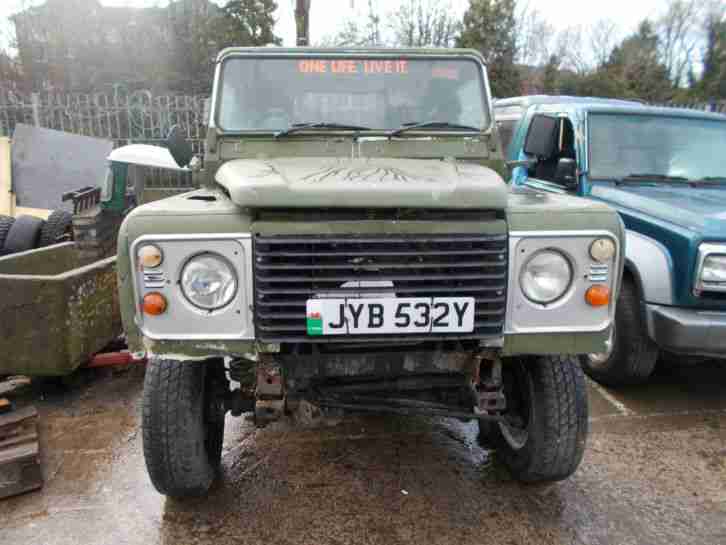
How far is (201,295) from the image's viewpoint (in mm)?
2162

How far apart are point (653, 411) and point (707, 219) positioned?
4.05 ft

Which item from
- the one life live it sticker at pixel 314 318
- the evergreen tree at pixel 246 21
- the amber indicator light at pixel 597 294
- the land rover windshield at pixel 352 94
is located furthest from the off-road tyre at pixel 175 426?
the evergreen tree at pixel 246 21

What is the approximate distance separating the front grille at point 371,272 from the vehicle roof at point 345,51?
1672 mm

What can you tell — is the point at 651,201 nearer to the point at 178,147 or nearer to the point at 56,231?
the point at 178,147

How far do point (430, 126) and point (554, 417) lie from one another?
1629mm

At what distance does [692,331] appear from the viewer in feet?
10.9

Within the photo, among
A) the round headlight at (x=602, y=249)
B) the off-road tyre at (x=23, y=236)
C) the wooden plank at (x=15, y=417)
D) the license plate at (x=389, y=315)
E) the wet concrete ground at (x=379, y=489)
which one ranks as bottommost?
the wet concrete ground at (x=379, y=489)

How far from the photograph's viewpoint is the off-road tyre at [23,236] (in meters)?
5.58

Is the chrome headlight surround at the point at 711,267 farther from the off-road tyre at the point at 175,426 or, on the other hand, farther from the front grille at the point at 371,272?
the off-road tyre at the point at 175,426

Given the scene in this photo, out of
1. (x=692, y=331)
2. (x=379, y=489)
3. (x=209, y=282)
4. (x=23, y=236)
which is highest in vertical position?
(x=209, y=282)

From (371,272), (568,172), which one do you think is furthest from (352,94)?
(568,172)

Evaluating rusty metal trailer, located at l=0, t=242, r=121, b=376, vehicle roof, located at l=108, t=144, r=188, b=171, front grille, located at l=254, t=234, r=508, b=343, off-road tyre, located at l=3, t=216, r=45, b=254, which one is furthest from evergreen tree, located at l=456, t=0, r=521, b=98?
front grille, located at l=254, t=234, r=508, b=343

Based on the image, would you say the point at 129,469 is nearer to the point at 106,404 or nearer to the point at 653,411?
the point at 106,404

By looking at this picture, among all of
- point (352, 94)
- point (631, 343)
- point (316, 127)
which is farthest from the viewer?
point (631, 343)
